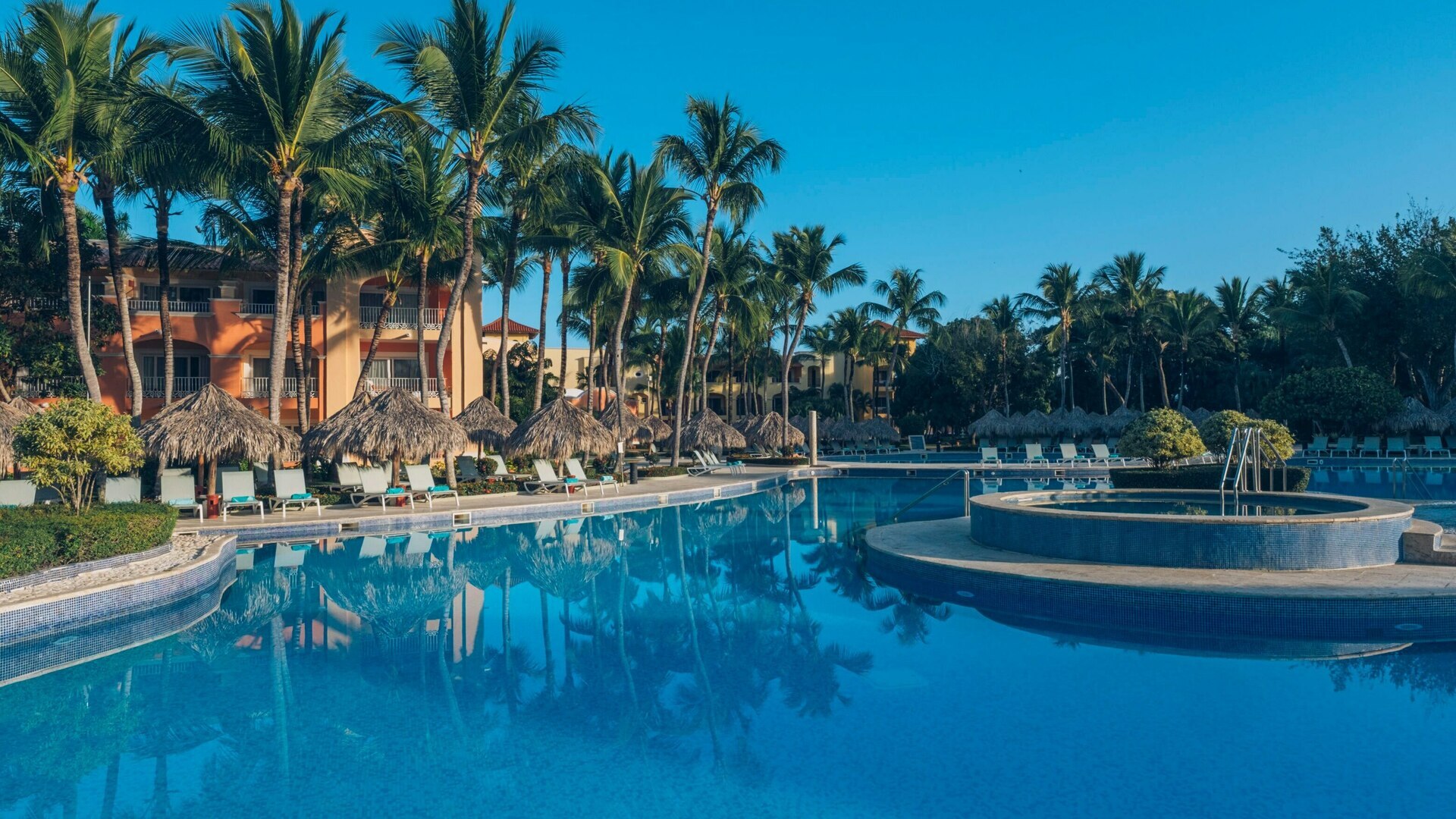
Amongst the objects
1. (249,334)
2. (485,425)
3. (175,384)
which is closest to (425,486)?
(485,425)

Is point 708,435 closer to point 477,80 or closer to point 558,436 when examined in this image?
point 558,436

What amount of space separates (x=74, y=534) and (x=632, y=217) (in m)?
16.0

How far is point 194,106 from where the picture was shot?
1734 cm

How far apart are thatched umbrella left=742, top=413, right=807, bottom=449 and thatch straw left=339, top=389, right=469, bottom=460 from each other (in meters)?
14.5

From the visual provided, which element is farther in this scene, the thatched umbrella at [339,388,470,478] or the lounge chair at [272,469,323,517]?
the thatched umbrella at [339,388,470,478]

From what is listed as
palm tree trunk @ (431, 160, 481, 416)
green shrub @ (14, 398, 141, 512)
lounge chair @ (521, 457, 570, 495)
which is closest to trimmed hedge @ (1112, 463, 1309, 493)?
lounge chair @ (521, 457, 570, 495)

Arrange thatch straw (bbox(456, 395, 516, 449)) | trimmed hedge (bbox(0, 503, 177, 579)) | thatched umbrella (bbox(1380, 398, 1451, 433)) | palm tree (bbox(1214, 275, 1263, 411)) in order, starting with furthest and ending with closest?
1. palm tree (bbox(1214, 275, 1263, 411))
2. thatched umbrella (bbox(1380, 398, 1451, 433))
3. thatch straw (bbox(456, 395, 516, 449))
4. trimmed hedge (bbox(0, 503, 177, 579))

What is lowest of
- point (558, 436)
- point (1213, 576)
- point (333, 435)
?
point (1213, 576)

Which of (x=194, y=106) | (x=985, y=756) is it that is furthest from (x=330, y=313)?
(x=985, y=756)

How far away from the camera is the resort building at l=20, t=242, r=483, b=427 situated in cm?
2475

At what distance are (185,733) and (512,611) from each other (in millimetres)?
3855

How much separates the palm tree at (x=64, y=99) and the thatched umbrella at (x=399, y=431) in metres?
4.35

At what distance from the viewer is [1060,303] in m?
40.0

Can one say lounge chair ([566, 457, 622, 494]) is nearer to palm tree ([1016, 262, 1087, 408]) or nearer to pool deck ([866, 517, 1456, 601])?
pool deck ([866, 517, 1456, 601])
